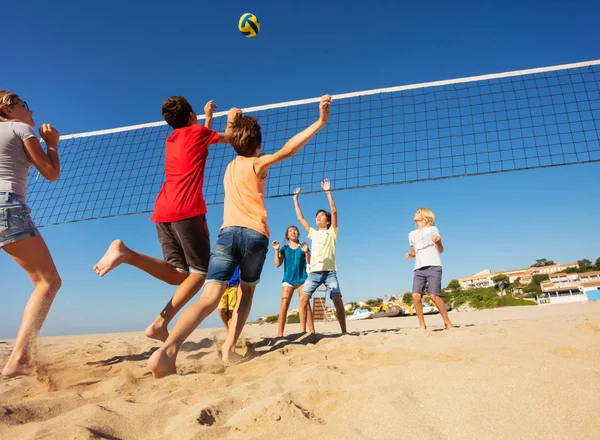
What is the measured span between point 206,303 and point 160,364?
17.0 inches

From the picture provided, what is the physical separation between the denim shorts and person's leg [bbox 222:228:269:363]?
2591 millimetres

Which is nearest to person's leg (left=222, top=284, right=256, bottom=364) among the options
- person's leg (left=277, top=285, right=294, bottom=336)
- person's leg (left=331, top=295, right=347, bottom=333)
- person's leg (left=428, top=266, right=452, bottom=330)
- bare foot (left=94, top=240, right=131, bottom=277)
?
bare foot (left=94, top=240, right=131, bottom=277)

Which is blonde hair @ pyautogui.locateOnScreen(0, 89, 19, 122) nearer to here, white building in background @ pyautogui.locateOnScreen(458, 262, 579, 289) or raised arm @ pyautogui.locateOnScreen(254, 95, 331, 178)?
raised arm @ pyautogui.locateOnScreen(254, 95, 331, 178)

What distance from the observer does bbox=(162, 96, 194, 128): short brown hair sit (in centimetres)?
326

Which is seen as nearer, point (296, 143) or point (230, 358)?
point (296, 143)

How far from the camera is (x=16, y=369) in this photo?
2611 millimetres

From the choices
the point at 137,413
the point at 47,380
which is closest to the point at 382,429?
the point at 137,413

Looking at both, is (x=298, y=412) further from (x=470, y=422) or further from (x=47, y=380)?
(x=47, y=380)

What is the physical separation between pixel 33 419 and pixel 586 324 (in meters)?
4.02

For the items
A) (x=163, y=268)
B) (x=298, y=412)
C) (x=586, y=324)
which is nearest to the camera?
(x=298, y=412)

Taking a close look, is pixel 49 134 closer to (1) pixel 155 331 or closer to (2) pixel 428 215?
(1) pixel 155 331

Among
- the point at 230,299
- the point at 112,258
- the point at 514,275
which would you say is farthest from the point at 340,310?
the point at 514,275

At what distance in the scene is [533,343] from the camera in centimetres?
277

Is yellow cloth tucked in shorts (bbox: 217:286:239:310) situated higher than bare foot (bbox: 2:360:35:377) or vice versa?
yellow cloth tucked in shorts (bbox: 217:286:239:310)
